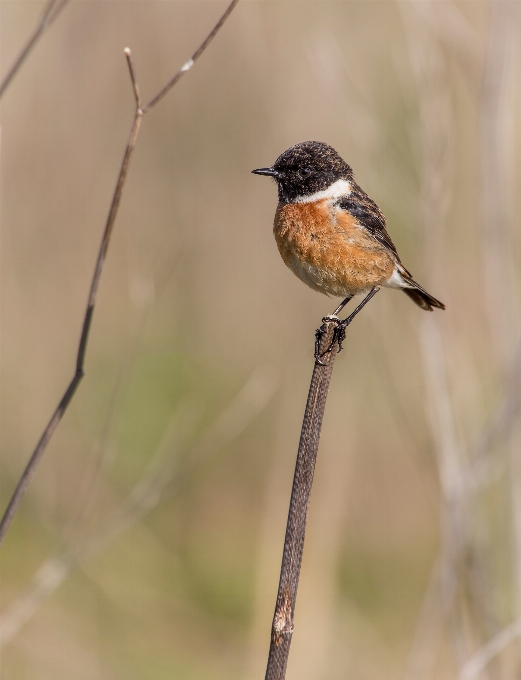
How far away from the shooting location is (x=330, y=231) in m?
3.81

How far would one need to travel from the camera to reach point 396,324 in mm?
5223

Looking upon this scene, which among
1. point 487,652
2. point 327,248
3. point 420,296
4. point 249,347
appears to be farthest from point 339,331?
point 249,347

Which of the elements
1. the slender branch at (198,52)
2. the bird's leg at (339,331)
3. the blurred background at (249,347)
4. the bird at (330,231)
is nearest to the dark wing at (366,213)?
the bird at (330,231)

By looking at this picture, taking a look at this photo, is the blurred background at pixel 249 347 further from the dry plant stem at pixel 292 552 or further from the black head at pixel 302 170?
the dry plant stem at pixel 292 552

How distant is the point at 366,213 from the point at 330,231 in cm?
28

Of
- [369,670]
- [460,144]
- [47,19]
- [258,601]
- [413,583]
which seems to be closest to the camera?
[47,19]

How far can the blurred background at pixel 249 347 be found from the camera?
375 centimetres

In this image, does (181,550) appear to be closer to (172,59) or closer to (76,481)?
(76,481)

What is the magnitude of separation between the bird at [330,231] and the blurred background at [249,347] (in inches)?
6.4

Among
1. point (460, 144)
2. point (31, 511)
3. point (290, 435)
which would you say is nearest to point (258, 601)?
point (290, 435)

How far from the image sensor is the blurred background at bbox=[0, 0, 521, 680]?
375cm

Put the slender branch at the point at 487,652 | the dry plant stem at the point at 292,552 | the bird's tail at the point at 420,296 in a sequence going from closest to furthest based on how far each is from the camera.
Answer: the dry plant stem at the point at 292,552, the slender branch at the point at 487,652, the bird's tail at the point at 420,296

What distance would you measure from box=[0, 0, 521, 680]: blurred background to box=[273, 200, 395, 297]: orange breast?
0.25 metres

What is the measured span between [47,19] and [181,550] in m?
4.43
